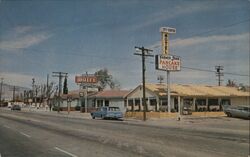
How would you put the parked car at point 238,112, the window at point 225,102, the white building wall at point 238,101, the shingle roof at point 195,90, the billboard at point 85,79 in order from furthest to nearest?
the billboard at point 85,79
the white building wall at point 238,101
the window at point 225,102
the shingle roof at point 195,90
the parked car at point 238,112

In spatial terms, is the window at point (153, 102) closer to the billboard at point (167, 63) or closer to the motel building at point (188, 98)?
the motel building at point (188, 98)

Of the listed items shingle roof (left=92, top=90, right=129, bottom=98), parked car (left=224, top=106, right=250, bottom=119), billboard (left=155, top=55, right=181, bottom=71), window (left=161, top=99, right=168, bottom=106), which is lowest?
parked car (left=224, top=106, right=250, bottom=119)

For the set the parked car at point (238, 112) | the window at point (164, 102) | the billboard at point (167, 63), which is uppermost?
the billboard at point (167, 63)

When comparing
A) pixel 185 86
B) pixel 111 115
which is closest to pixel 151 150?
pixel 111 115

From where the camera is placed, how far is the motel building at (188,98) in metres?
52.2

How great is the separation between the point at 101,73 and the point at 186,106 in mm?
66395

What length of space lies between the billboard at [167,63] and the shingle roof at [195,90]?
14.0 feet

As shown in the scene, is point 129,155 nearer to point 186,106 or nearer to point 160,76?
point 186,106

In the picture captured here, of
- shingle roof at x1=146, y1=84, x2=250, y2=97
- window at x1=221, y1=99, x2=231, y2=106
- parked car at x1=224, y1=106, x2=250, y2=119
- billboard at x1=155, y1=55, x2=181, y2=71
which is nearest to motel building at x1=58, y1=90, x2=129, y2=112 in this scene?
shingle roof at x1=146, y1=84, x2=250, y2=97

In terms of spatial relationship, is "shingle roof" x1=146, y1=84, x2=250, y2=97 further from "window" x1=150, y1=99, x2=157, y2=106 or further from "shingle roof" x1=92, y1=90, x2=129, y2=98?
"shingle roof" x1=92, y1=90, x2=129, y2=98

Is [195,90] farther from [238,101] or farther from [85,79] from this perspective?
[85,79]

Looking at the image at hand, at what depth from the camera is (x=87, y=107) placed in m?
74.2

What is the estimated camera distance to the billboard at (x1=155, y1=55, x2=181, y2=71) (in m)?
47.3

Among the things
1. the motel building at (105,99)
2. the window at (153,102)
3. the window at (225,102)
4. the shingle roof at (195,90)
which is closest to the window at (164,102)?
the shingle roof at (195,90)
